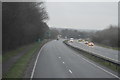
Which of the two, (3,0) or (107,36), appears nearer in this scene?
(107,36)

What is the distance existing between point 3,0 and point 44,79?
19009 millimetres

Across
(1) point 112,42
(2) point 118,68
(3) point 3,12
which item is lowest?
(2) point 118,68

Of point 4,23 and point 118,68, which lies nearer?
point 118,68

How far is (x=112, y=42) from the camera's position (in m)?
24.6

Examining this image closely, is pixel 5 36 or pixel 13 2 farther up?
pixel 13 2

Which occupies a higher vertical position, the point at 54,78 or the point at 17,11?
the point at 17,11

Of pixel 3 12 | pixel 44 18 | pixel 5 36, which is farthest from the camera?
pixel 44 18

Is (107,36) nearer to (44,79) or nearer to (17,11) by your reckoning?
(44,79)

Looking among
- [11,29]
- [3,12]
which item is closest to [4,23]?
[3,12]

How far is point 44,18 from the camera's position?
9469cm

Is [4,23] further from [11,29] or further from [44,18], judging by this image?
[44,18]

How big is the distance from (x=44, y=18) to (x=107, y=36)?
231 feet

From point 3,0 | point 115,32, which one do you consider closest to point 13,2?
point 3,0

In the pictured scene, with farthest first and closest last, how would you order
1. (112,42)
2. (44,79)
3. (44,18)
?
(44,18), (112,42), (44,79)
